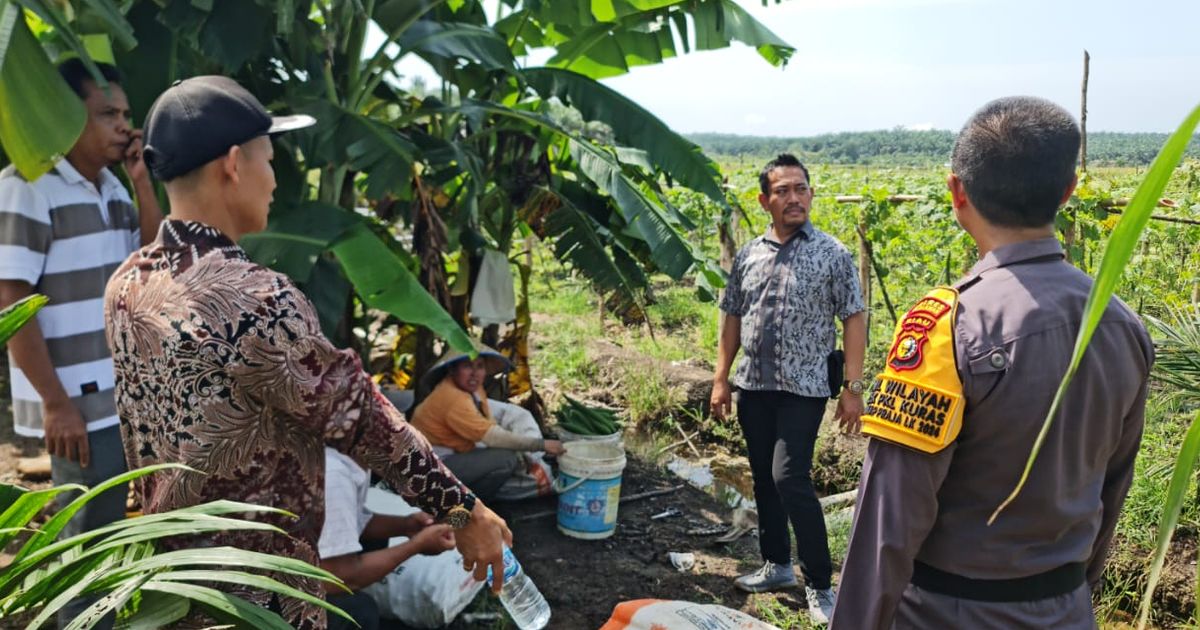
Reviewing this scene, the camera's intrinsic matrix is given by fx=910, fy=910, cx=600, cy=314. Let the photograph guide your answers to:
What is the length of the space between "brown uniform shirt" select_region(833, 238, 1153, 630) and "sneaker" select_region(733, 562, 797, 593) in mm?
2272

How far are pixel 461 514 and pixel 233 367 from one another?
508 millimetres

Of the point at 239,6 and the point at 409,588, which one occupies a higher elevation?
the point at 239,6

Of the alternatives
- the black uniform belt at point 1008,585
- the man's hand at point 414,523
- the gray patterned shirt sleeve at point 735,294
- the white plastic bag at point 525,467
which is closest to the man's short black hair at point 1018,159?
the black uniform belt at point 1008,585

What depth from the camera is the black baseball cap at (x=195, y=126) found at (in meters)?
1.63

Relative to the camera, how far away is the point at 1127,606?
12.8ft

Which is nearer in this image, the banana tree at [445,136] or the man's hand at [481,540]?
the man's hand at [481,540]

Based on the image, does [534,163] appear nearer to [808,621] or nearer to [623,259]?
[623,259]

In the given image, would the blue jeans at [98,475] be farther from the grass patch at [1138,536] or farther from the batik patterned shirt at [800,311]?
the grass patch at [1138,536]

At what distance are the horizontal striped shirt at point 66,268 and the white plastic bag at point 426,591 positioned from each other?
3.93 ft

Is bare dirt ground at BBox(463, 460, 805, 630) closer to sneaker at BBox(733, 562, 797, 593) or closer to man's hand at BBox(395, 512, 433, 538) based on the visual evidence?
sneaker at BBox(733, 562, 797, 593)

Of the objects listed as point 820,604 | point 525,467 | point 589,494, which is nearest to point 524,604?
point 589,494

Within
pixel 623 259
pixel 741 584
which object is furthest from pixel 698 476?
pixel 741 584

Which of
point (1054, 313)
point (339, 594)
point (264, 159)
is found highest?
point (264, 159)

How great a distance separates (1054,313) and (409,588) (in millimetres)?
2596
